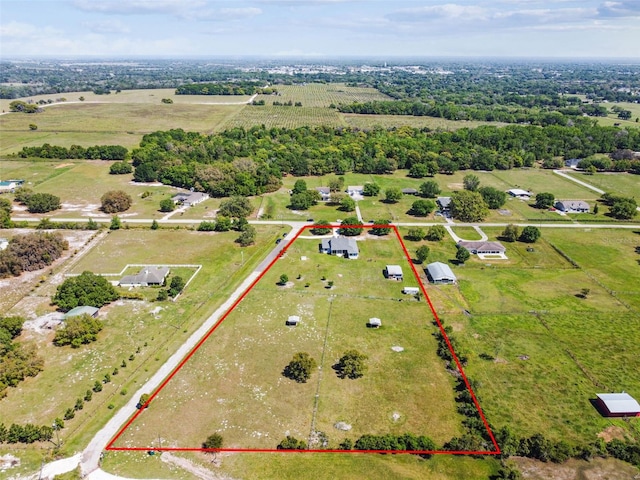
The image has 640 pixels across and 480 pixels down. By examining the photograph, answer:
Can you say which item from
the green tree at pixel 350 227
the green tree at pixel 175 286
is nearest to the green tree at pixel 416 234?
the green tree at pixel 350 227

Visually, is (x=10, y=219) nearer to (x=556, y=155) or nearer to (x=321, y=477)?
(x=321, y=477)

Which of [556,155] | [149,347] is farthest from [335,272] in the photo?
[556,155]

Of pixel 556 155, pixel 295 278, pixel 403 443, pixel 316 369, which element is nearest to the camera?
pixel 403 443

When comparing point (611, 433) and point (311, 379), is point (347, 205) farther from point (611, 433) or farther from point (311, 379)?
point (611, 433)

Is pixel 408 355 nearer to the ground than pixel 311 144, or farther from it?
nearer to the ground

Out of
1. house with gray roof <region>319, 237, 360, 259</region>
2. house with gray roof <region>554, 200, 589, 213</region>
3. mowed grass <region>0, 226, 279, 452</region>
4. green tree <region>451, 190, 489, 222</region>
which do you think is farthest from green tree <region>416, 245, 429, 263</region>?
house with gray roof <region>554, 200, 589, 213</region>
